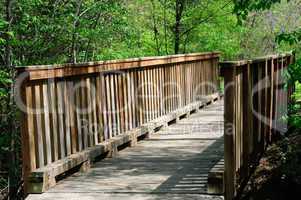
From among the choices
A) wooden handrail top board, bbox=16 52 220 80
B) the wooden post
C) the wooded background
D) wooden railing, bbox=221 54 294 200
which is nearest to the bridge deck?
the wooden post

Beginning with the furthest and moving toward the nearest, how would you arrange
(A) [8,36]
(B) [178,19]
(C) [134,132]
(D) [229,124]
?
(B) [178,19] < (A) [8,36] < (C) [134,132] < (D) [229,124]

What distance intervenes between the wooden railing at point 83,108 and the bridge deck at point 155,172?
19 cm

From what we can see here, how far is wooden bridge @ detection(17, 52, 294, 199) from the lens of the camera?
485 cm

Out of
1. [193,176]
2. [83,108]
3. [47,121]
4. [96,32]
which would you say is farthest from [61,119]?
[96,32]

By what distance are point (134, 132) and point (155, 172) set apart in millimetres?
1792

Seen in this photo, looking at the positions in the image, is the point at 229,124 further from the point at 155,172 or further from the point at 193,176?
the point at 155,172

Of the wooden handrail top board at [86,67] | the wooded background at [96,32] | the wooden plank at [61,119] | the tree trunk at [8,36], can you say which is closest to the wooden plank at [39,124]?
the wooden handrail top board at [86,67]

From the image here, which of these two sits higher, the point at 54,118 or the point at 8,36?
the point at 8,36

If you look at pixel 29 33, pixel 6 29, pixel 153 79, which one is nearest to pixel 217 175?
pixel 153 79

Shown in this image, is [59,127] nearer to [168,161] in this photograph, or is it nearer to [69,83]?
[69,83]

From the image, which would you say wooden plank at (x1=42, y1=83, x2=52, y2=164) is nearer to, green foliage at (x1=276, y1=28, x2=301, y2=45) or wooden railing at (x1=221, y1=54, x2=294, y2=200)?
wooden railing at (x1=221, y1=54, x2=294, y2=200)

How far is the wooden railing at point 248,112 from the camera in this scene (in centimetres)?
462

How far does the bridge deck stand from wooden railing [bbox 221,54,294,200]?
1.38ft

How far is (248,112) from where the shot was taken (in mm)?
5688
